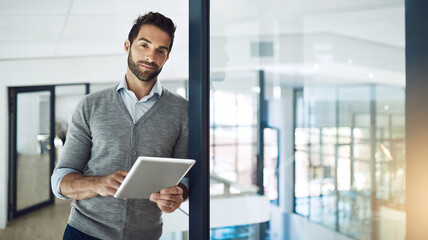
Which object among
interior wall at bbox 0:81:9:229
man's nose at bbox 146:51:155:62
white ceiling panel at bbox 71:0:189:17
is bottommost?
interior wall at bbox 0:81:9:229

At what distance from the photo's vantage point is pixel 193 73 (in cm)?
111

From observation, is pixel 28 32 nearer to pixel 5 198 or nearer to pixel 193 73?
pixel 5 198

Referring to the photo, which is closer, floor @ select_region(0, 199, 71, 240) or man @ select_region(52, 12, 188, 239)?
man @ select_region(52, 12, 188, 239)

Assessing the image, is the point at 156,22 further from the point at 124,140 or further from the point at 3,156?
the point at 3,156

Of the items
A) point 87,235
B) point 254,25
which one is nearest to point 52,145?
point 87,235

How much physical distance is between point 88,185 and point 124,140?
183 mm

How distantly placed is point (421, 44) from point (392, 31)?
2.5 inches

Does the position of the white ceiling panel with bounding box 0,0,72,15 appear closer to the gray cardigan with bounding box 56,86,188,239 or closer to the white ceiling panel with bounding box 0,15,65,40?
the white ceiling panel with bounding box 0,15,65,40

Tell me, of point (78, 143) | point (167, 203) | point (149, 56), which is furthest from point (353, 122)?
point (78, 143)

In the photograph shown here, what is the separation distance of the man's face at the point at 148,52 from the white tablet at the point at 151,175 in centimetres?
44

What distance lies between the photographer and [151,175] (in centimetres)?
92

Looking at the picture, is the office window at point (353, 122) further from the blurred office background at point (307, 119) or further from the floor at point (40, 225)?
the floor at point (40, 225)

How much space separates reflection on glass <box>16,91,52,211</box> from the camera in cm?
484

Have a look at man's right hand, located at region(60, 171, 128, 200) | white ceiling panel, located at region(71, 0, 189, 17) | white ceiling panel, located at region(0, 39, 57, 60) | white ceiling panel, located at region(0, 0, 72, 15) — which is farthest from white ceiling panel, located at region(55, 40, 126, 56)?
man's right hand, located at region(60, 171, 128, 200)
